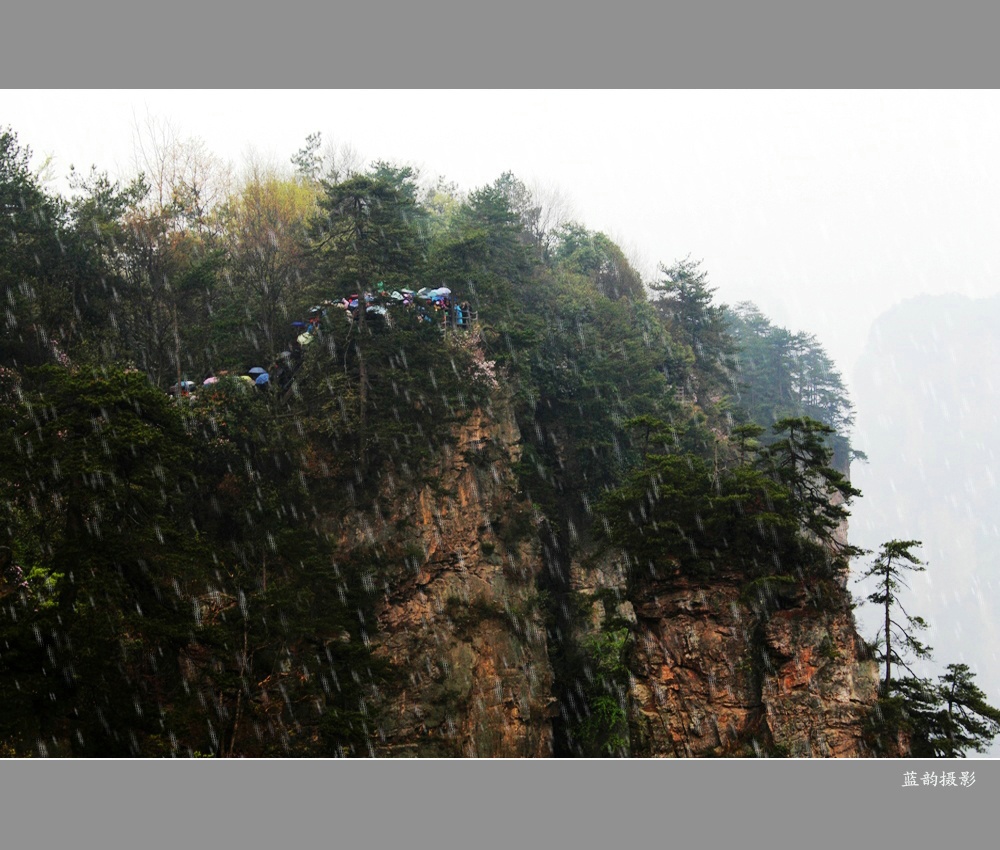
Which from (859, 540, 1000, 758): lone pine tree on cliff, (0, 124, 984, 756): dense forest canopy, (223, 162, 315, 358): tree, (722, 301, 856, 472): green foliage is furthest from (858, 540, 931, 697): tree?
(722, 301, 856, 472): green foliage

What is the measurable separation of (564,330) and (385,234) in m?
9.66

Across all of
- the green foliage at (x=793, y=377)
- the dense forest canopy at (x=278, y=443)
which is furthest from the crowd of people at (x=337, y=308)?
the green foliage at (x=793, y=377)

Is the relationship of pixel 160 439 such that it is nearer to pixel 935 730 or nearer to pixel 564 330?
pixel 935 730

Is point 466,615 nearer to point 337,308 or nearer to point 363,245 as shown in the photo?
point 337,308

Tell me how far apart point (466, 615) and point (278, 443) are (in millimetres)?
6769

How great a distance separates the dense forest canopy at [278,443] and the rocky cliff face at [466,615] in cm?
56

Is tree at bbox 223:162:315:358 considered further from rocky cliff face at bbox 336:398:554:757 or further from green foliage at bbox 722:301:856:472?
green foliage at bbox 722:301:856:472

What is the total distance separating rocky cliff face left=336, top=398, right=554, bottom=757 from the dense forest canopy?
0.56m

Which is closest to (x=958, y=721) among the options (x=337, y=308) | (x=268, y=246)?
(x=337, y=308)

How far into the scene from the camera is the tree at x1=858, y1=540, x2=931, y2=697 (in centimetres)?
1423

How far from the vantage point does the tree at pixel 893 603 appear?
14227 mm

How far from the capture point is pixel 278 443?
19062 mm

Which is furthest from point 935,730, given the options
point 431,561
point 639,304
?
point 639,304

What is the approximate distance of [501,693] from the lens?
21172 mm
